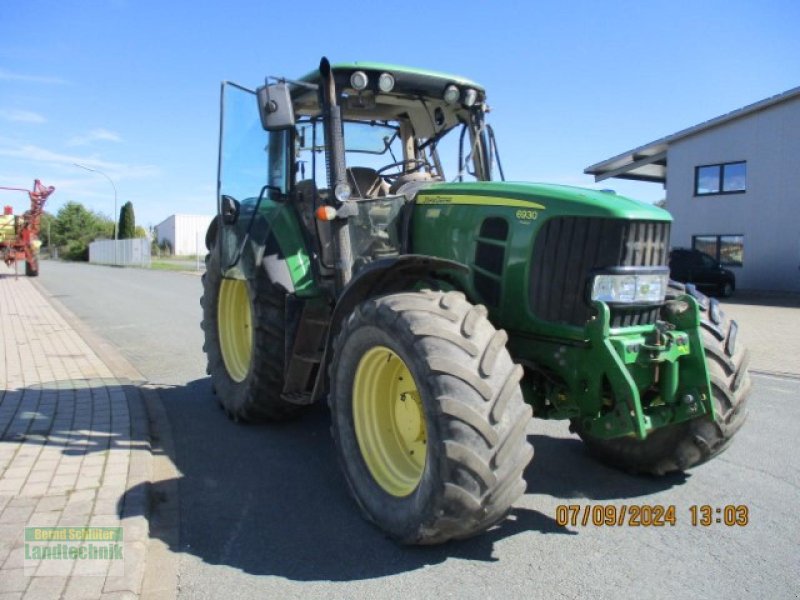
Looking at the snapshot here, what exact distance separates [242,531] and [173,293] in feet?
58.4

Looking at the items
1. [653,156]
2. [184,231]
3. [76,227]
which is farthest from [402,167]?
[76,227]

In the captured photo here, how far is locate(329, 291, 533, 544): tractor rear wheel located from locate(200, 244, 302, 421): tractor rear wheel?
4.92 ft

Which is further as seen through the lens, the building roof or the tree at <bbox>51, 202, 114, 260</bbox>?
the tree at <bbox>51, 202, 114, 260</bbox>

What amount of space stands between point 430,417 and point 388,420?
2.70 feet

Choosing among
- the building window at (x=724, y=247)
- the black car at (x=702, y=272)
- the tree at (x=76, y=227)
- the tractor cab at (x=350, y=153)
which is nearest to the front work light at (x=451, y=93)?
the tractor cab at (x=350, y=153)

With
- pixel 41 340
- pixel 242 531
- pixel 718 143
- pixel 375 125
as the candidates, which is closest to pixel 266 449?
pixel 242 531

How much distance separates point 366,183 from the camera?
5.07 meters

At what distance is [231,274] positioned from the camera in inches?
225

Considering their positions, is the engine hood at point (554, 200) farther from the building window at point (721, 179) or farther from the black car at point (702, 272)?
the building window at point (721, 179)

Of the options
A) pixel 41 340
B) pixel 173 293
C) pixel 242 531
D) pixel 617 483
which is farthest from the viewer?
pixel 173 293

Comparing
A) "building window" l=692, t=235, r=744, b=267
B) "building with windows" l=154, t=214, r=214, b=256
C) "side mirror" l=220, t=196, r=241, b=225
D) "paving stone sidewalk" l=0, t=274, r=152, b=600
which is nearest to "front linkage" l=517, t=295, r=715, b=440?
"paving stone sidewalk" l=0, t=274, r=152, b=600

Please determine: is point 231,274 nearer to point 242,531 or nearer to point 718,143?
point 242,531

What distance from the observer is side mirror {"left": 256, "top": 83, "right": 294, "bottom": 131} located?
4234mm

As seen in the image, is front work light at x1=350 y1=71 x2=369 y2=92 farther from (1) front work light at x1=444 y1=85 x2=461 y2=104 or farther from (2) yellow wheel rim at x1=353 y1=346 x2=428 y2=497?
(2) yellow wheel rim at x1=353 y1=346 x2=428 y2=497
